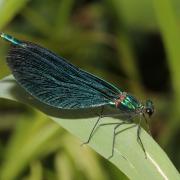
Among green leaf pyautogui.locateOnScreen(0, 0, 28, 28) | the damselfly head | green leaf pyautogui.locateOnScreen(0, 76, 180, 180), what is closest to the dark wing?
green leaf pyautogui.locateOnScreen(0, 76, 180, 180)

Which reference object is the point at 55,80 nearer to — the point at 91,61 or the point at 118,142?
the point at 118,142

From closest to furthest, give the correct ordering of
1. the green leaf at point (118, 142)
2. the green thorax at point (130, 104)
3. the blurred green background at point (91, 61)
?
the green leaf at point (118, 142), the green thorax at point (130, 104), the blurred green background at point (91, 61)

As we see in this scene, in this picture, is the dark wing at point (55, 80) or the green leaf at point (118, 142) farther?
the dark wing at point (55, 80)

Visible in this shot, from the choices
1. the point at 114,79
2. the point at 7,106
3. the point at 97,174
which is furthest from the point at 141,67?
the point at 97,174

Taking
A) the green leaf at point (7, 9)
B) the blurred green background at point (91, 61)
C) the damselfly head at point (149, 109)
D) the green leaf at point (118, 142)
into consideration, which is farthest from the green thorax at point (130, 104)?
the green leaf at point (7, 9)

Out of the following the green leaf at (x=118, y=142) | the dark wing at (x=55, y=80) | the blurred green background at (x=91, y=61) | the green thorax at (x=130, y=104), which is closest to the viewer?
the green leaf at (x=118, y=142)

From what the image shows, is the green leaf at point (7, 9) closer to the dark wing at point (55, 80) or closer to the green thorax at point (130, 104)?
the dark wing at point (55, 80)
